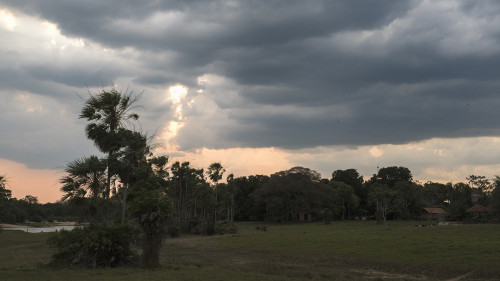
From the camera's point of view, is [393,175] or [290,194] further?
[393,175]

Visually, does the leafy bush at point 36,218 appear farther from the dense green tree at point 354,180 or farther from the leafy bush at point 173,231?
the leafy bush at point 173,231

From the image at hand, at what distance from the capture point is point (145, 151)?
2883cm

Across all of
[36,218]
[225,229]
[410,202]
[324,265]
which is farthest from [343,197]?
[36,218]

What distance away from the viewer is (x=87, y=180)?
25.2 meters

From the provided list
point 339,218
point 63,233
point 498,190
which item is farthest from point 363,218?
point 63,233

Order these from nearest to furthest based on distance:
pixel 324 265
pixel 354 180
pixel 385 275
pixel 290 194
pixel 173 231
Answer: pixel 385 275
pixel 324 265
pixel 173 231
pixel 290 194
pixel 354 180

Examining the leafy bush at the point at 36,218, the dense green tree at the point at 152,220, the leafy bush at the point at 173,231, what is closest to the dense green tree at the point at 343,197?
the leafy bush at the point at 173,231

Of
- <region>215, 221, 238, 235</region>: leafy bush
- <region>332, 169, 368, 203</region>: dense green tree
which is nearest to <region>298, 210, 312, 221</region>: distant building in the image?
<region>332, 169, 368, 203</region>: dense green tree

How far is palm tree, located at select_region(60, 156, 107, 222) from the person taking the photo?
2455cm

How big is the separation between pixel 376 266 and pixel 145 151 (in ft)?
55.2

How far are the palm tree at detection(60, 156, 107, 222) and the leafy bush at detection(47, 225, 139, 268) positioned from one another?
2.54 m

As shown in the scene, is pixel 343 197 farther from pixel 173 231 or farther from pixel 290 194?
pixel 173 231

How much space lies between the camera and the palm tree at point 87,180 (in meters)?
24.5

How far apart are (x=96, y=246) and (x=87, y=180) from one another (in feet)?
15.9
